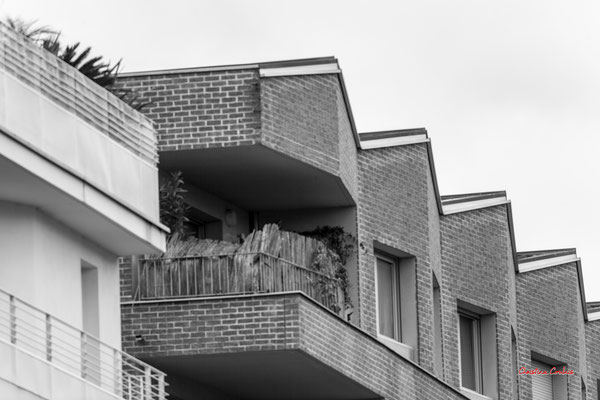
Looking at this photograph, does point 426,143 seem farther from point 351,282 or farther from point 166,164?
point 166,164

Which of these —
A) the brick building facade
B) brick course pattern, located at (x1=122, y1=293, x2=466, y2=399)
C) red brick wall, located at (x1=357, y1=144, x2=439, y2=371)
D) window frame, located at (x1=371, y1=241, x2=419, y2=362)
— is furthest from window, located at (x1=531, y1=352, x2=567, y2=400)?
brick course pattern, located at (x1=122, y1=293, x2=466, y2=399)

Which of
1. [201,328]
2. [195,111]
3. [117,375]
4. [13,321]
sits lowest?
[117,375]

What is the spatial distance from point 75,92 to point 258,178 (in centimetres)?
726

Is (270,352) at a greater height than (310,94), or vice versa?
(310,94)

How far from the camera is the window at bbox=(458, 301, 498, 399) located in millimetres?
39250

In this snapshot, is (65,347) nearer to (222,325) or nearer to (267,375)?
(222,325)

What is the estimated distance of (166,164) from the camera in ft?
103

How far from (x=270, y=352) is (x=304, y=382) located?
7.67 ft

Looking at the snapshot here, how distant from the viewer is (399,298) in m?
36.2

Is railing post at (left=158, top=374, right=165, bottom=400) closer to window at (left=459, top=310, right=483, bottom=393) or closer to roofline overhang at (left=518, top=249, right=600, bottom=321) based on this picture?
window at (left=459, top=310, right=483, bottom=393)

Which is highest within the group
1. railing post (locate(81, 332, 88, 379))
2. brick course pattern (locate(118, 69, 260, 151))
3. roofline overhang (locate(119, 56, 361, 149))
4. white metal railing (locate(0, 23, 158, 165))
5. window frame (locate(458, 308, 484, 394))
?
roofline overhang (locate(119, 56, 361, 149))

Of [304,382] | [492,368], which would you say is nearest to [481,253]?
[492,368]

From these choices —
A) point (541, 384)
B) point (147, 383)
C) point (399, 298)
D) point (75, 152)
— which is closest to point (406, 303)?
point (399, 298)

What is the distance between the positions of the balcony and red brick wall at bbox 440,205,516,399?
37.8 feet
